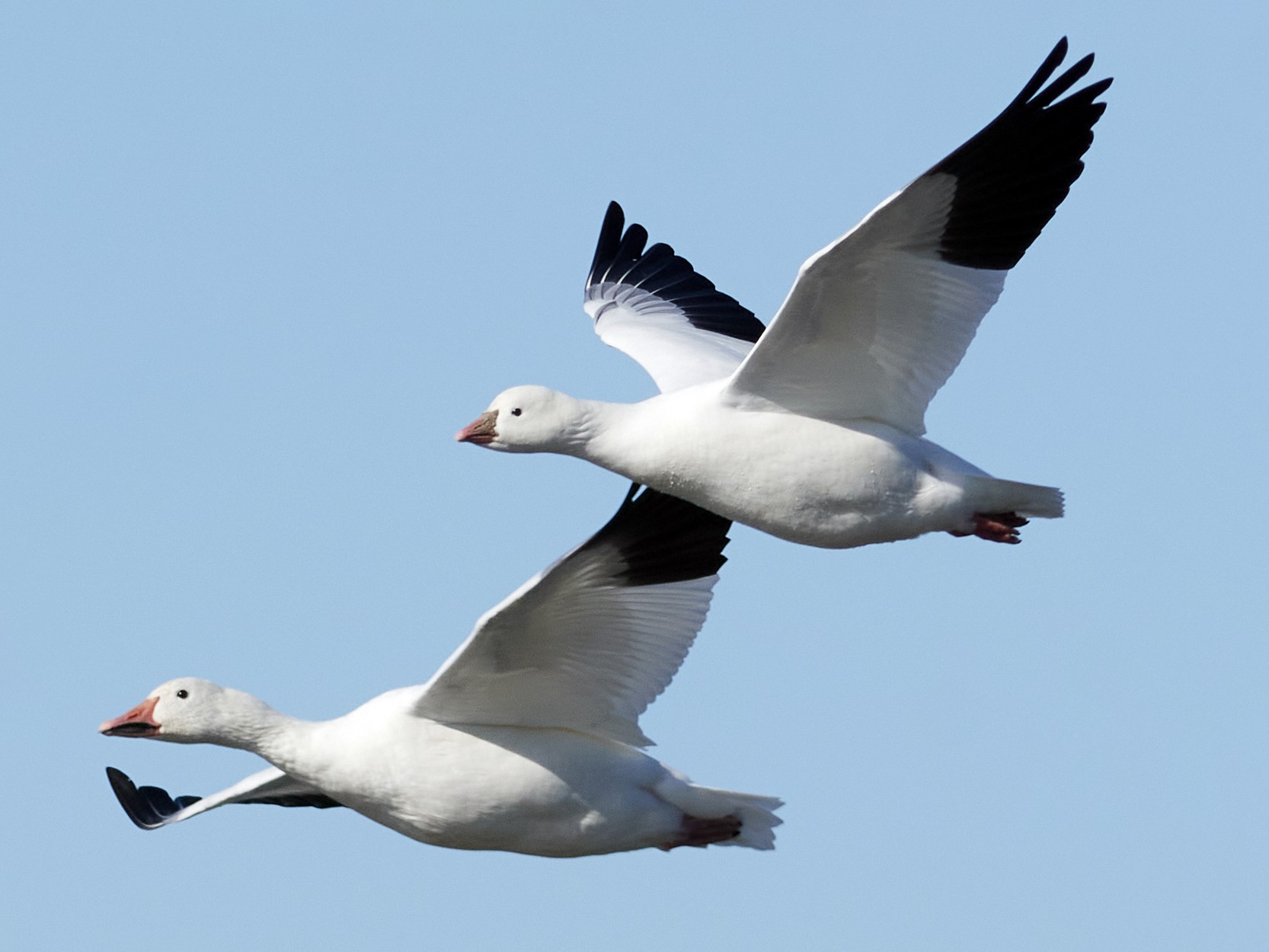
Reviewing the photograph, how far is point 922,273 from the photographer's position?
11.2 meters

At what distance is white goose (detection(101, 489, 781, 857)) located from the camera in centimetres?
1138

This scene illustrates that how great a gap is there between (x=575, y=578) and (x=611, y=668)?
2.00 feet

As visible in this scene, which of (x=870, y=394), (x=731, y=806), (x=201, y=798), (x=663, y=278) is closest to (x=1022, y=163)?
(x=870, y=394)

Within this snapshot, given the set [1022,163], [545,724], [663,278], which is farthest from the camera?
[663,278]

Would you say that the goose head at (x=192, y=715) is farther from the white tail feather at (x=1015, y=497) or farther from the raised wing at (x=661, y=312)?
the white tail feather at (x=1015, y=497)

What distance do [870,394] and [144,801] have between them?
4727mm

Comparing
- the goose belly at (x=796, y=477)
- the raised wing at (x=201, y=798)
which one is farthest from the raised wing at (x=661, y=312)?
the raised wing at (x=201, y=798)

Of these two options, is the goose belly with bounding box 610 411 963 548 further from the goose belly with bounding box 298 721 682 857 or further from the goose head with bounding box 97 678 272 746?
the goose head with bounding box 97 678 272 746

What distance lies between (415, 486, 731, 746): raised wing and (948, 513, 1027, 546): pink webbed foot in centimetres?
123

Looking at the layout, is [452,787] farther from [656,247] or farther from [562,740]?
[656,247]

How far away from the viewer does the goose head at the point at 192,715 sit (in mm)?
11906

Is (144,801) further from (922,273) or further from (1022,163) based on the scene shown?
(1022,163)

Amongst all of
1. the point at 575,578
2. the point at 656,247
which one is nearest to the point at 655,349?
the point at 656,247

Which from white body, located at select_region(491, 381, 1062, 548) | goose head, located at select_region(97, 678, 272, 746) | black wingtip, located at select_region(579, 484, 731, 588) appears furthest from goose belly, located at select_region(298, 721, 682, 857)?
white body, located at select_region(491, 381, 1062, 548)
